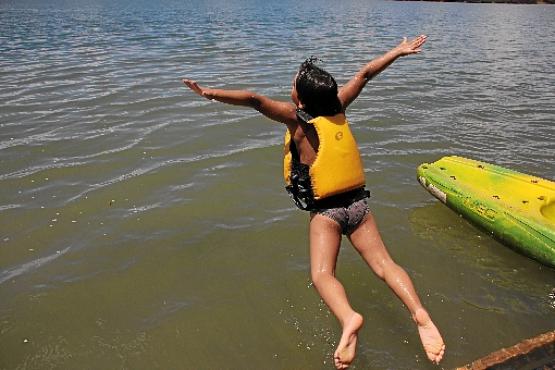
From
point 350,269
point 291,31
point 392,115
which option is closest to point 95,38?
point 291,31

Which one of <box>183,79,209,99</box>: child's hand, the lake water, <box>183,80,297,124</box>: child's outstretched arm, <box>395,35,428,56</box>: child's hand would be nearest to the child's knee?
the lake water

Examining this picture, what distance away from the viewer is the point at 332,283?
359cm

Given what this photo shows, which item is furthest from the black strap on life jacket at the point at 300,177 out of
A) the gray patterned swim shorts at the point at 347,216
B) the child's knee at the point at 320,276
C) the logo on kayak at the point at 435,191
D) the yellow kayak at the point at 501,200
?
the logo on kayak at the point at 435,191

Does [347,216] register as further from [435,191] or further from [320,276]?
[435,191]

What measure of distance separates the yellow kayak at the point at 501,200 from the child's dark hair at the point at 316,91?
2680mm

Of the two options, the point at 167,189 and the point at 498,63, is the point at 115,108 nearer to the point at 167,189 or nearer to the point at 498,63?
the point at 167,189

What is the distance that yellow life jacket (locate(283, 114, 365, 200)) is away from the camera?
3.97 meters

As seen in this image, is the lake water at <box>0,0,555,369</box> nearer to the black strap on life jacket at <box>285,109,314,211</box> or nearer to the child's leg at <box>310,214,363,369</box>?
the child's leg at <box>310,214,363,369</box>

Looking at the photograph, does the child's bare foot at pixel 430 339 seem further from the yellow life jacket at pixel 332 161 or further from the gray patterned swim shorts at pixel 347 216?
the yellow life jacket at pixel 332 161

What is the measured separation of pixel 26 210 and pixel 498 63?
48.9 feet

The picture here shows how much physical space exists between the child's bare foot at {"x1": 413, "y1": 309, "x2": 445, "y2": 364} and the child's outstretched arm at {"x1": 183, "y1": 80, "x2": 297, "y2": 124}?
5.96 feet

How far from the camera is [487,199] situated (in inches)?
228

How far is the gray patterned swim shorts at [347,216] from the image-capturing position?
3.99m

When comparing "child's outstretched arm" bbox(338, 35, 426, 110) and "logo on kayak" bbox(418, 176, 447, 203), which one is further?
"logo on kayak" bbox(418, 176, 447, 203)
